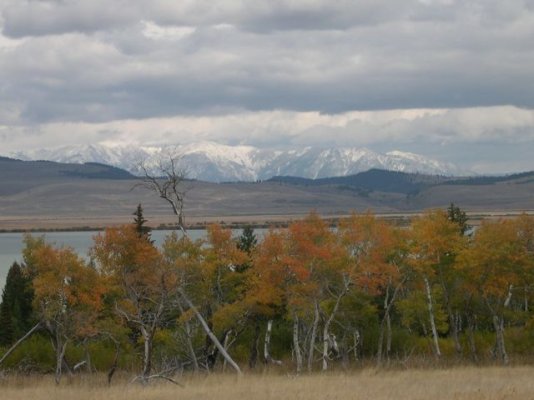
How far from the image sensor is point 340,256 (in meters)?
46.5

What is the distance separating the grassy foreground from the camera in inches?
1024

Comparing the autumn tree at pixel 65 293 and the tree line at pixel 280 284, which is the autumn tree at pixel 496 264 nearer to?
the tree line at pixel 280 284

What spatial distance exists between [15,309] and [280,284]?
3519 cm

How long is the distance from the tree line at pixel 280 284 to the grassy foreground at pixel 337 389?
8.69 meters

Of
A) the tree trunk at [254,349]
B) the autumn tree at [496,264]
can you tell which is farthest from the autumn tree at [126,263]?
the autumn tree at [496,264]

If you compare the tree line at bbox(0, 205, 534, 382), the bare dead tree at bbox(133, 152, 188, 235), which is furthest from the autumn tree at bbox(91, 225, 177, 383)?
Result: the bare dead tree at bbox(133, 152, 188, 235)

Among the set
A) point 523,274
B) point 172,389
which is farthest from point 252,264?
point 172,389

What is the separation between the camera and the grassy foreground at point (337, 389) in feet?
85.4

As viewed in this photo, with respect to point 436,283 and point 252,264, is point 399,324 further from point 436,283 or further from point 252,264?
point 252,264

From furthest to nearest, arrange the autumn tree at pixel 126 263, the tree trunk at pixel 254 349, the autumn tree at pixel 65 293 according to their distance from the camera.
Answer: the tree trunk at pixel 254 349 < the autumn tree at pixel 65 293 < the autumn tree at pixel 126 263

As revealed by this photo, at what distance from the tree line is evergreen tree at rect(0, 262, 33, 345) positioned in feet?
→ 24.2

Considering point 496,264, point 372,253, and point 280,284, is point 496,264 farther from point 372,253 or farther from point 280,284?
point 280,284

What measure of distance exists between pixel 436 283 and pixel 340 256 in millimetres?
11621

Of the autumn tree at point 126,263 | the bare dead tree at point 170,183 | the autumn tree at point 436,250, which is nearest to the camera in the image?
the bare dead tree at point 170,183
